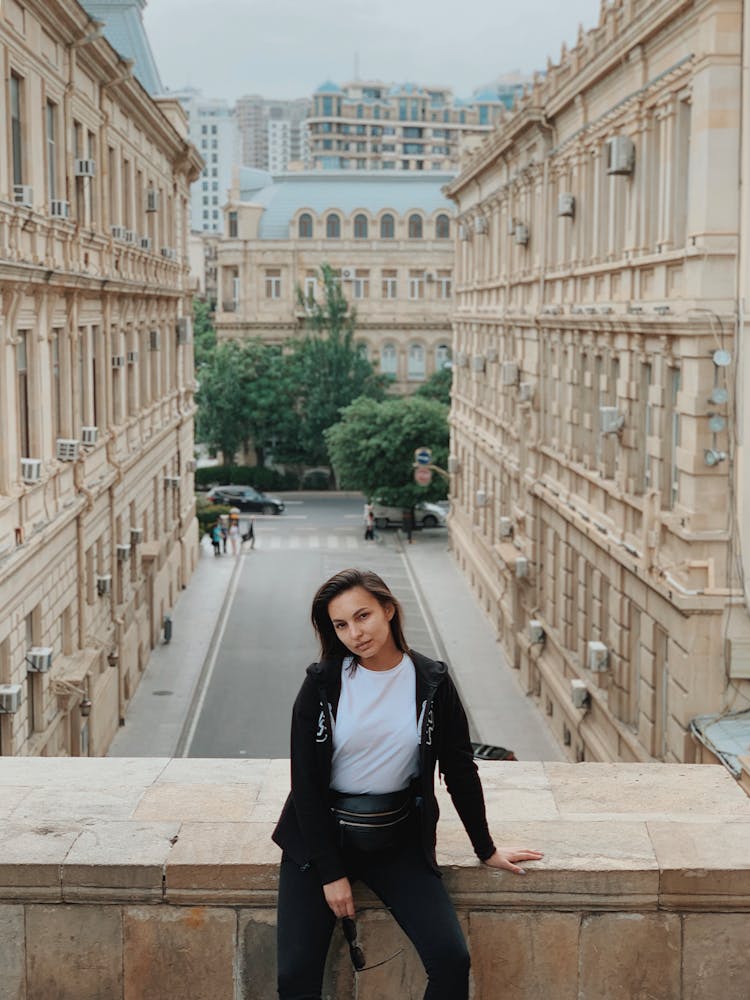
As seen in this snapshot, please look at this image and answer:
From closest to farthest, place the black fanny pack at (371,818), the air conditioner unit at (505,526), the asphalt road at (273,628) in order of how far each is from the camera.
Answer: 1. the black fanny pack at (371,818)
2. the asphalt road at (273,628)
3. the air conditioner unit at (505,526)

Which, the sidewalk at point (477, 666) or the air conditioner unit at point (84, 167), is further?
the sidewalk at point (477, 666)

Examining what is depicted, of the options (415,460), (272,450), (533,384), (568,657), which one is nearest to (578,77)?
(533,384)

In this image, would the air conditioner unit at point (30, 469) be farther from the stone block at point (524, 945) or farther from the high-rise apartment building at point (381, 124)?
the high-rise apartment building at point (381, 124)

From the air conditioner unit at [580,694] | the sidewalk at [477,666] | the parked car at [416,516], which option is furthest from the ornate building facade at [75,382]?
the parked car at [416,516]

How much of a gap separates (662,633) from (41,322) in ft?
33.8

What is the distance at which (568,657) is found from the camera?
88.2 ft

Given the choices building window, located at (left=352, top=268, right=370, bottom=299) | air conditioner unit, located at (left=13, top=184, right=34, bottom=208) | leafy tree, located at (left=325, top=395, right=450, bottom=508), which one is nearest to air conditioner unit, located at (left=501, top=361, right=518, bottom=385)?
air conditioner unit, located at (left=13, top=184, right=34, bottom=208)

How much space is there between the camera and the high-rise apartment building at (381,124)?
157 meters

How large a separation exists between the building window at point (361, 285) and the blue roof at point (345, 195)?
357 centimetres

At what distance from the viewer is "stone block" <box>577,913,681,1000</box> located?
5832mm

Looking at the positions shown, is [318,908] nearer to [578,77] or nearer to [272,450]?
[578,77]

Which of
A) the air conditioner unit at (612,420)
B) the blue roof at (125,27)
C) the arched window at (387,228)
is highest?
the blue roof at (125,27)

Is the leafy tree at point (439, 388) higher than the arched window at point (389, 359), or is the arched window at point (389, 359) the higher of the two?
the arched window at point (389, 359)

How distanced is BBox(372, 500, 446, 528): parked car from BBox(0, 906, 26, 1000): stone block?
174ft
